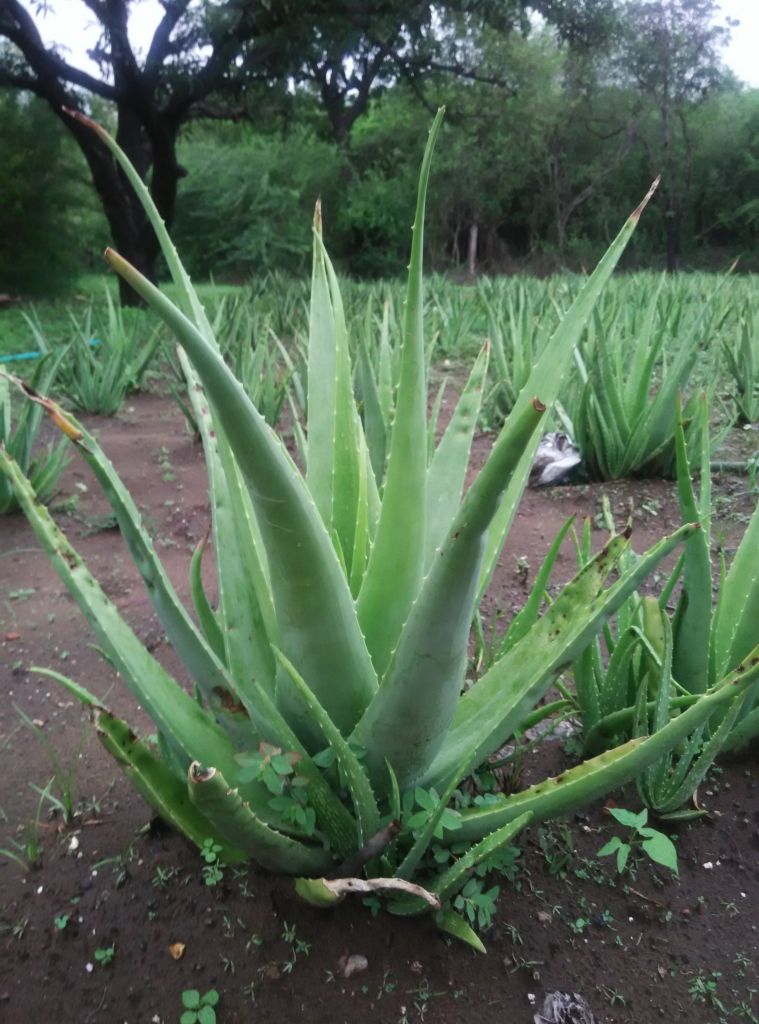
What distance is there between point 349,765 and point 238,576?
0.26m

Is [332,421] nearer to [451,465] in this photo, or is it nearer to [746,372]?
[451,465]

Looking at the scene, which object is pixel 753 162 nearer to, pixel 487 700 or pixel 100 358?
pixel 100 358

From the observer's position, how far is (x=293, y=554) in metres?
0.70

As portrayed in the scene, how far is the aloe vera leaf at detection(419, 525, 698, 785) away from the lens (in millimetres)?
752

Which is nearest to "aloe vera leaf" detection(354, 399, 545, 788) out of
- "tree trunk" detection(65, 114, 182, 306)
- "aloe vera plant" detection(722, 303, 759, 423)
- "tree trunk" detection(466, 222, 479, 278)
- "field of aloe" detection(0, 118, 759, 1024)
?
"field of aloe" detection(0, 118, 759, 1024)

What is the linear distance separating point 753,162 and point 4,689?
24493mm

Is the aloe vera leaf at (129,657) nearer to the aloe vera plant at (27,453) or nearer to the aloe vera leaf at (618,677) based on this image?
the aloe vera leaf at (618,677)

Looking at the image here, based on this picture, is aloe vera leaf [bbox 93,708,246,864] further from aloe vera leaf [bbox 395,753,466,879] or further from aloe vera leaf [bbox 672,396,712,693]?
aloe vera leaf [bbox 672,396,712,693]

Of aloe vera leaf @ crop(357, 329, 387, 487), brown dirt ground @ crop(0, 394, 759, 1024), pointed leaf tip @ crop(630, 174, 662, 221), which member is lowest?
brown dirt ground @ crop(0, 394, 759, 1024)

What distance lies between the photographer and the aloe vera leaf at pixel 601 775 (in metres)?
0.78

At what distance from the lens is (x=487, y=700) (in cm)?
91

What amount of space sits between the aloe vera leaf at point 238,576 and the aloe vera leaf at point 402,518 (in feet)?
0.39

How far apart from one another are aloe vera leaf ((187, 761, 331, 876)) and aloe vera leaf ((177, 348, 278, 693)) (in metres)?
0.15

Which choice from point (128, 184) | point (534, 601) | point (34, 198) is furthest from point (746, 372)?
point (34, 198)
